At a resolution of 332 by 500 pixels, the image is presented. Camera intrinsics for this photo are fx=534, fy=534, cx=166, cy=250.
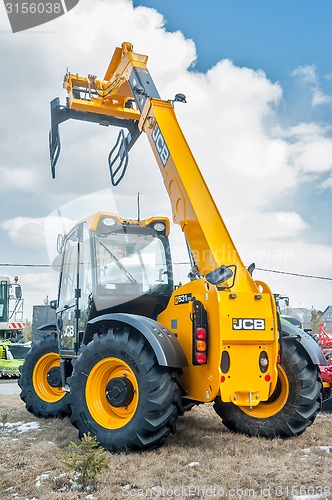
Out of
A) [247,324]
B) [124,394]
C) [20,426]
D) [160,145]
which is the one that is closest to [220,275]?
[247,324]

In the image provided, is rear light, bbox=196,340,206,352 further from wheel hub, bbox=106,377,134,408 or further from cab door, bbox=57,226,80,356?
cab door, bbox=57,226,80,356

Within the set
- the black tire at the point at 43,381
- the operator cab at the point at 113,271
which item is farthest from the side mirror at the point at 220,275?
the black tire at the point at 43,381

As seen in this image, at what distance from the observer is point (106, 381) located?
5.73 metres

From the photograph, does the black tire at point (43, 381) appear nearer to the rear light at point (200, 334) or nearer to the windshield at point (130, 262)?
the windshield at point (130, 262)

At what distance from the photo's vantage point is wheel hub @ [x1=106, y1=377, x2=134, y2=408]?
211 inches

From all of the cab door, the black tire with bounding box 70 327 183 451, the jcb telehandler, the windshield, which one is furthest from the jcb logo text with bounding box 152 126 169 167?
the black tire with bounding box 70 327 183 451

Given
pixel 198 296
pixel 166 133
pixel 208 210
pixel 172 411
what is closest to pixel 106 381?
pixel 172 411

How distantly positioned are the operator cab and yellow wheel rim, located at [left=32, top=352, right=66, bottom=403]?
2.60 feet

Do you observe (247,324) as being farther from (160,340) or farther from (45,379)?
(45,379)

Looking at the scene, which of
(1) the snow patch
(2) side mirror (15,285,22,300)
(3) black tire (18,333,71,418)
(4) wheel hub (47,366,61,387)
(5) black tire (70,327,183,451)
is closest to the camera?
(5) black tire (70,327,183,451)

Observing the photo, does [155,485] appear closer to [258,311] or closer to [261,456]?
[261,456]

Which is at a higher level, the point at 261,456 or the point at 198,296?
the point at 198,296

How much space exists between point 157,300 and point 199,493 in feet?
9.74

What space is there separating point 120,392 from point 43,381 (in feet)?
9.82
